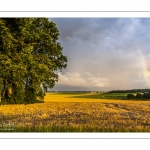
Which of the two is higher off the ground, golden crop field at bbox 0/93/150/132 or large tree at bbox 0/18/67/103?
large tree at bbox 0/18/67/103

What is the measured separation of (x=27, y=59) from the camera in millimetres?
17266

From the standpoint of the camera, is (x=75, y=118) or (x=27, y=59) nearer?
(x=75, y=118)

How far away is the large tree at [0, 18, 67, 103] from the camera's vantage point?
16.7 m

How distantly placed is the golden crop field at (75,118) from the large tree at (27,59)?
5.34 feet

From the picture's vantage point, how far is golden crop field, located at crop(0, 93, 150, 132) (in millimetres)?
11836

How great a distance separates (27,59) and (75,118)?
5592mm

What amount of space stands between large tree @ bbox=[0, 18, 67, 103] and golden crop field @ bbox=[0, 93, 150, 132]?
163 centimetres

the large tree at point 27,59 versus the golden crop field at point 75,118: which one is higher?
the large tree at point 27,59

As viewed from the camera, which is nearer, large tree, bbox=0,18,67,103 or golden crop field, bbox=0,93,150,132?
golden crop field, bbox=0,93,150,132

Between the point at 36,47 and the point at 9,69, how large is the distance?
3601 millimetres

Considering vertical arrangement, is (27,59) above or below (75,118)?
above

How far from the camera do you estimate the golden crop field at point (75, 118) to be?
11836 mm
